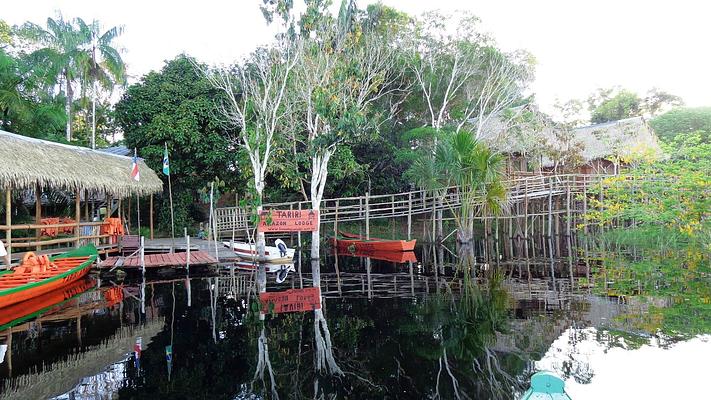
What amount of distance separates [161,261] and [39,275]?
3.48 metres

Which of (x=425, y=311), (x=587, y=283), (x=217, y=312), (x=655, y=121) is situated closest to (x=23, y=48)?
(x=217, y=312)

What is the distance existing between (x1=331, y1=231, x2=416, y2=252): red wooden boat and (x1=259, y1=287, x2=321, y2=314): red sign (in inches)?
264

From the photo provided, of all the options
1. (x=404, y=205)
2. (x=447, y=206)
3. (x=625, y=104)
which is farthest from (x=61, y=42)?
(x=625, y=104)

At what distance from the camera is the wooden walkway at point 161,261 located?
13.4 m

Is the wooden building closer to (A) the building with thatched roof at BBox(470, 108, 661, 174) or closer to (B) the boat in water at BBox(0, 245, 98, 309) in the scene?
(B) the boat in water at BBox(0, 245, 98, 309)

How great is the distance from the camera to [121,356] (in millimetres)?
6875

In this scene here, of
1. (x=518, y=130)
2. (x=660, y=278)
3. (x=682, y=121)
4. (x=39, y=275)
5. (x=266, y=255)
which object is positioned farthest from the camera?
(x=682, y=121)

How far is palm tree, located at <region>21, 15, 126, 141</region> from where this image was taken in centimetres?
2134

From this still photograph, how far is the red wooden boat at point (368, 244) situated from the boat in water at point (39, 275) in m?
9.49

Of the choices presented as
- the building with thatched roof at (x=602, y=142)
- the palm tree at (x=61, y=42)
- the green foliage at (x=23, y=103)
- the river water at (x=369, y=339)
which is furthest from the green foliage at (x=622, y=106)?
the green foliage at (x=23, y=103)

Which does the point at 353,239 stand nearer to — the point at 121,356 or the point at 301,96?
the point at 301,96

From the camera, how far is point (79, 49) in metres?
21.9

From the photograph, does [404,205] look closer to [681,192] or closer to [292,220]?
[292,220]

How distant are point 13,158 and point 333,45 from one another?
33.3 feet
